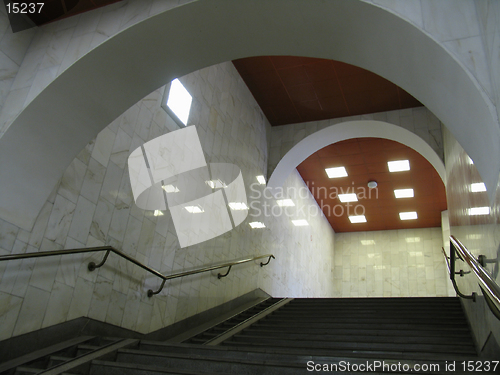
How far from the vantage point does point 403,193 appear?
47.8 feet

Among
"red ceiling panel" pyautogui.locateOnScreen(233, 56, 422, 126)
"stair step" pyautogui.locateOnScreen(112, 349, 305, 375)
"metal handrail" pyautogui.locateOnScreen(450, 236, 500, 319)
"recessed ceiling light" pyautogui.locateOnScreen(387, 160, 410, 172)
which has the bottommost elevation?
"stair step" pyautogui.locateOnScreen(112, 349, 305, 375)

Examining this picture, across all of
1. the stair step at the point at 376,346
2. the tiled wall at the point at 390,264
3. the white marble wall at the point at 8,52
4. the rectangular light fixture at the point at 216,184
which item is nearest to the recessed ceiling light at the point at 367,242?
the tiled wall at the point at 390,264

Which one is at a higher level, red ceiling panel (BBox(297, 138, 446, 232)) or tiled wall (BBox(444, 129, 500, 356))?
red ceiling panel (BBox(297, 138, 446, 232))

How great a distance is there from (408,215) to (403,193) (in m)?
2.22

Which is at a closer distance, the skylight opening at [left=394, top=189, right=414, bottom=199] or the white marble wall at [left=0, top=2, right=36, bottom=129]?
the white marble wall at [left=0, top=2, right=36, bottom=129]

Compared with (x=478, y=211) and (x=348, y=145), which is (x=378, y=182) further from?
(x=478, y=211)

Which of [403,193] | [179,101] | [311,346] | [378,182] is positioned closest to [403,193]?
[403,193]

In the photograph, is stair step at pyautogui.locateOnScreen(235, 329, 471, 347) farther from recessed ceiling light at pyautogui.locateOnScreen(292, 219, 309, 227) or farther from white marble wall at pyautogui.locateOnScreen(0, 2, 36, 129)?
recessed ceiling light at pyautogui.locateOnScreen(292, 219, 309, 227)

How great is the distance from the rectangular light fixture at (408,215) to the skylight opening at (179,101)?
38.8ft

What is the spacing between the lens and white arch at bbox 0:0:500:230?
3213 mm

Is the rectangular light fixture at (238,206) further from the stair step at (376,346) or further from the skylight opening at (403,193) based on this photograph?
the skylight opening at (403,193)

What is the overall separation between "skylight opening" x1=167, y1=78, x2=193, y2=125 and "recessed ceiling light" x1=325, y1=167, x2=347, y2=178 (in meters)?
7.41

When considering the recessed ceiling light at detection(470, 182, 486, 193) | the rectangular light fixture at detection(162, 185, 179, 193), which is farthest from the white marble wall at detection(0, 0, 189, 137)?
the recessed ceiling light at detection(470, 182, 486, 193)

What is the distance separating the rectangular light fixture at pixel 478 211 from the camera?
3.75 metres
